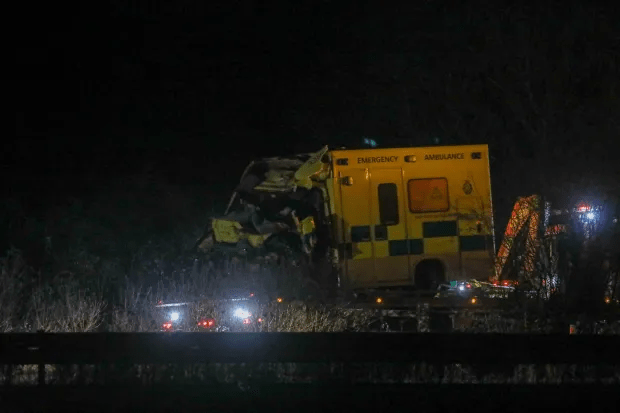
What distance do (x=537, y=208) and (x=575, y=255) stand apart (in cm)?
127

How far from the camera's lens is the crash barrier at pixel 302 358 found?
7086 mm

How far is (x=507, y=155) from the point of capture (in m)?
16.9

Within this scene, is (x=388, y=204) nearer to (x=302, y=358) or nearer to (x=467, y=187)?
(x=467, y=187)

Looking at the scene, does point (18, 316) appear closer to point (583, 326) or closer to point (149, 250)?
point (149, 250)

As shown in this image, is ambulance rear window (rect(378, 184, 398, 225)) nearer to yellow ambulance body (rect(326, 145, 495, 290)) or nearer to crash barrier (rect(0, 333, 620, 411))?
yellow ambulance body (rect(326, 145, 495, 290))

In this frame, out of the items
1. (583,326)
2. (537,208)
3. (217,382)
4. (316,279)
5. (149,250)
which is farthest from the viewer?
(149,250)

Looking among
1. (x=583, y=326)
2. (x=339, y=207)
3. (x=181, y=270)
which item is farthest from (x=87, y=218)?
(x=583, y=326)

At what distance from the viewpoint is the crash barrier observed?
7.09 m

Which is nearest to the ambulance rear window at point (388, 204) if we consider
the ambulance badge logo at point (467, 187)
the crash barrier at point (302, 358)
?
the ambulance badge logo at point (467, 187)

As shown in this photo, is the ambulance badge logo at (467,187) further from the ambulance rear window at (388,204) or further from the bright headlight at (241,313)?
→ the bright headlight at (241,313)

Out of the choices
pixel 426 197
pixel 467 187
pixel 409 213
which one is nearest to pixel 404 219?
pixel 409 213

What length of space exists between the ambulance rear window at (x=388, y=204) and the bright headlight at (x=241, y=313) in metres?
3.16

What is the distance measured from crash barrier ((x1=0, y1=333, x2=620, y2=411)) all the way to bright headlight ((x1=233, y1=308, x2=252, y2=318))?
2.03 meters

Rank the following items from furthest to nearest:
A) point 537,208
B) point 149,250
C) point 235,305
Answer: point 149,250 < point 537,208 < point 235,305
